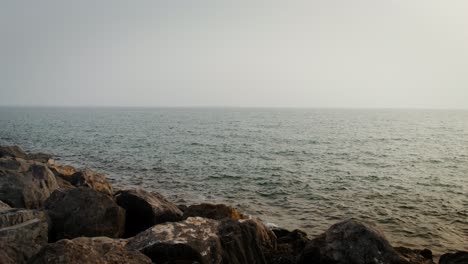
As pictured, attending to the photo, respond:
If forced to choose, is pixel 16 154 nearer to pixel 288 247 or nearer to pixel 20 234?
pixel 20 234

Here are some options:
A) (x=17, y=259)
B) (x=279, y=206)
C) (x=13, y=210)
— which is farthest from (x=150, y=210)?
(x=279, y=206)

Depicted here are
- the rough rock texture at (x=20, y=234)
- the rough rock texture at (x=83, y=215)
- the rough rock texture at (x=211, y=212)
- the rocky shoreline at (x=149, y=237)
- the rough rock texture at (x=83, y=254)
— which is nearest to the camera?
the rough rock texture at (x=83, y=254)

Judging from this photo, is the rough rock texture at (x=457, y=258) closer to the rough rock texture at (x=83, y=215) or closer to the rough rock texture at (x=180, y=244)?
the rough rock texture at (x=180, y=244)

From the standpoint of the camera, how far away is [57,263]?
5.18m

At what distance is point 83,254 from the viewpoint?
216 inches

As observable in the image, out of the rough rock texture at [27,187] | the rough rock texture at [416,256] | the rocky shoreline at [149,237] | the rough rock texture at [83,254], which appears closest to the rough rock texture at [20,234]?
the rocky shoreline at [149,237]

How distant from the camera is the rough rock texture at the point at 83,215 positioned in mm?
10125

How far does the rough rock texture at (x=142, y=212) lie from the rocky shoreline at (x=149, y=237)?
Result: 35mm

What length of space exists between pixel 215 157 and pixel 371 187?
56.8ft

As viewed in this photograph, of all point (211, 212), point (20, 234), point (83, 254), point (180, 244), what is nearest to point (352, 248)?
point (180, 244)

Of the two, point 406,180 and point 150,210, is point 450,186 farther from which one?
point 150,210

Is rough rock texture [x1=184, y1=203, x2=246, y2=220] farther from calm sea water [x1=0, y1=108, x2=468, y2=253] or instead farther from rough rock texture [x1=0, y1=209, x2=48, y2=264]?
calm sea water [x1=0, y1=108, x2=468, y2=253]

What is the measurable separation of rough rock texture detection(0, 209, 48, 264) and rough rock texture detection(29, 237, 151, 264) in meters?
2.10

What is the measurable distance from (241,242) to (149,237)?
8.33ft
